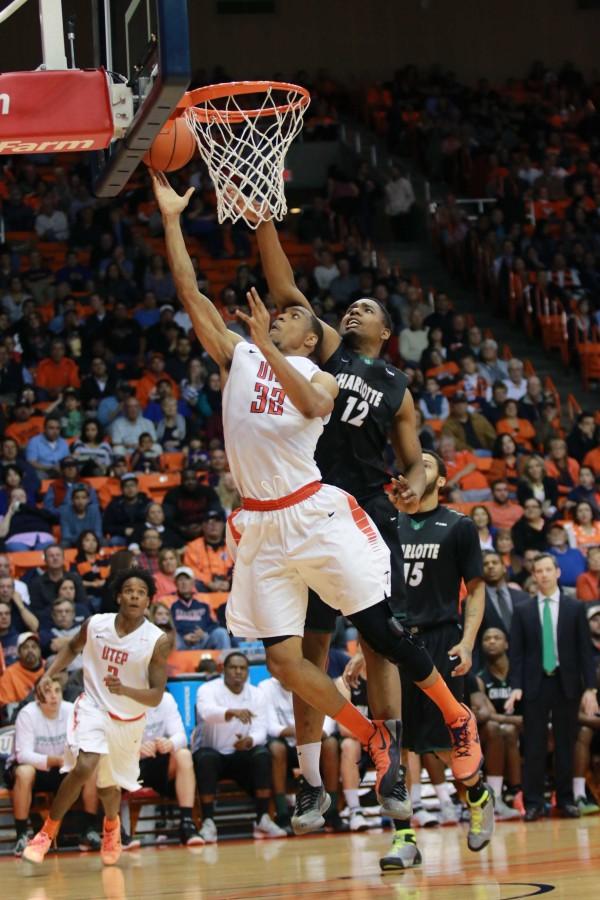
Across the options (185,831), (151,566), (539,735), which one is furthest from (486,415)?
(185,831)

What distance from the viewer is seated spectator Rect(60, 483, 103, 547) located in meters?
15.2

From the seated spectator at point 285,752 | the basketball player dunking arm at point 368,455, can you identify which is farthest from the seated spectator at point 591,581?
the basketball player dunking arm at point 368,455

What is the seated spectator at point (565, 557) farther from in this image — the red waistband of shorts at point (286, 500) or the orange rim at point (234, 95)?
the red waistband of shorts at point (286, 500)

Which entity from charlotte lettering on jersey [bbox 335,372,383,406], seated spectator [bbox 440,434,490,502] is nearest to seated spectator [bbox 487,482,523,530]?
seated spectator [bbox 440,434,490,502]

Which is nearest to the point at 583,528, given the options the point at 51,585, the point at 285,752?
the point at 285,752

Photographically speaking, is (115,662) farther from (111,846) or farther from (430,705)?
(430,705)

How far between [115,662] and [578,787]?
14.1ft

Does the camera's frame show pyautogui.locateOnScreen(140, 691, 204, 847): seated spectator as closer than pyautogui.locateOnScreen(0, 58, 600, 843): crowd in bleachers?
Yes

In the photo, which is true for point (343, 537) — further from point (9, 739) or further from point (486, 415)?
point (486, 415)

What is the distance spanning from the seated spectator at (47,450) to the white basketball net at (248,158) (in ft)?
29.8

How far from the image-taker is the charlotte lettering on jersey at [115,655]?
10.2 m

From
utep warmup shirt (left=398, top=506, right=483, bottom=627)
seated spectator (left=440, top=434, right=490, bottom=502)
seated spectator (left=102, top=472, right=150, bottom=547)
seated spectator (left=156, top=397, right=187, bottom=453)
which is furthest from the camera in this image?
seated spectator (left=156, top=397, right=187, bottom=453)

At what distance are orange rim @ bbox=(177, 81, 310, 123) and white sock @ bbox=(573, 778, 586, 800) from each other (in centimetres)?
673

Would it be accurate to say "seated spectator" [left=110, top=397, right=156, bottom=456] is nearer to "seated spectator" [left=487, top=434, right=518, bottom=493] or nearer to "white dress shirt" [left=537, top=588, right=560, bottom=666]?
"seated spectator" [left=487, top=434, right=518, bottom=493]
